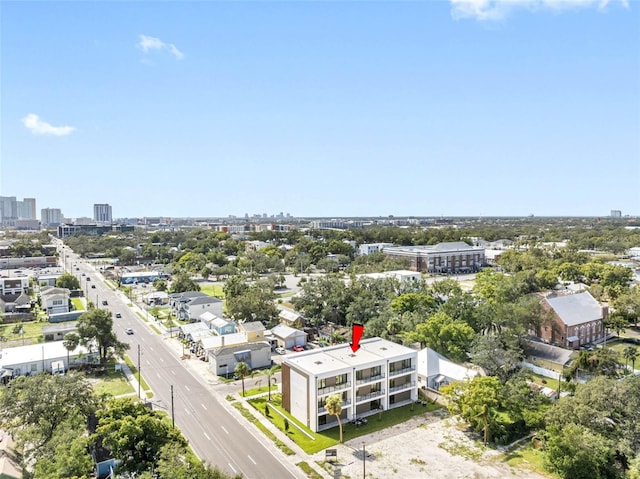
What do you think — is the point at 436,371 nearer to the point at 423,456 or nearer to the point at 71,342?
the point at 423,456

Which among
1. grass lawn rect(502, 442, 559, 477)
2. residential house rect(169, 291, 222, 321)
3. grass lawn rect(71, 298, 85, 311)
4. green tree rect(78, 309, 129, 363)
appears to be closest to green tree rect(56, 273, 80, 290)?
grass lawn rect(71, 298, 85, 311)

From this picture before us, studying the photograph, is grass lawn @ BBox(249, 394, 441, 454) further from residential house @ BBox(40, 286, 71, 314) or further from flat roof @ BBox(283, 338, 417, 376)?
residential house @ BBox(40, 286, 71, 314)

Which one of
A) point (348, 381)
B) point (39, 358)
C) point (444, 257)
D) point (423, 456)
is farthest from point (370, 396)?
point (444, 257)

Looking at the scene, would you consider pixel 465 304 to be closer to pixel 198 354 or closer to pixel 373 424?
pixel 373 424

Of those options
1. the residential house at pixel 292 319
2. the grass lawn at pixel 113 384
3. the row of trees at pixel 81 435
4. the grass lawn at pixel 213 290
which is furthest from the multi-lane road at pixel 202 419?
the grass lawn at pixel 213 290

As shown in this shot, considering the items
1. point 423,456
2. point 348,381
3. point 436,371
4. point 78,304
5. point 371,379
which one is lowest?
point 423,456

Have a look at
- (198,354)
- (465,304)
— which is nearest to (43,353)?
(198,354)
